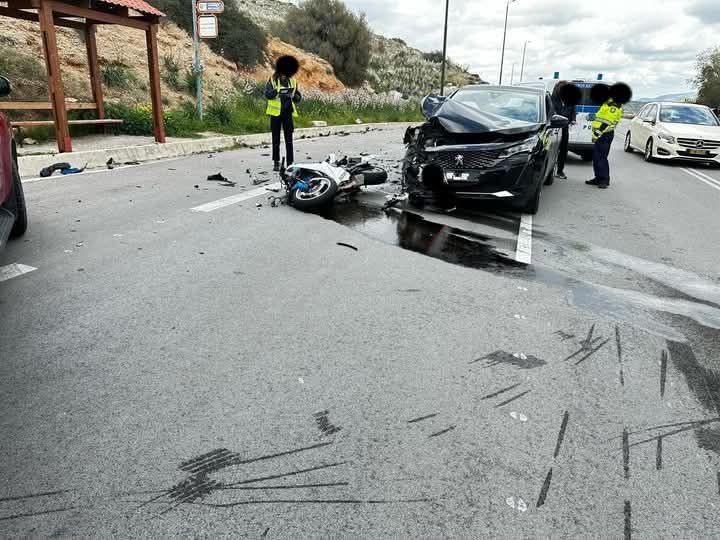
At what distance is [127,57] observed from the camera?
20266 mm

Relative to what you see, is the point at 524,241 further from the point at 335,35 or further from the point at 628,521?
the point at 335,35

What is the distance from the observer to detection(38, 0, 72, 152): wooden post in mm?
9578

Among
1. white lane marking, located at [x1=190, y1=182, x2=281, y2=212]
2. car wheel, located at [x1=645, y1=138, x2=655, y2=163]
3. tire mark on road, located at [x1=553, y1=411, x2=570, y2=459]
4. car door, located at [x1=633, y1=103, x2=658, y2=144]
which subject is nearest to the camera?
tire mark on road, located at [x1=553, y1=411, x2=570, y2=459]

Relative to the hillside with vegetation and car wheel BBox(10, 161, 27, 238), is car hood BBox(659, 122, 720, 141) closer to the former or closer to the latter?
the hillside with vegetation

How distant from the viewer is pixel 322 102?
1052 inches

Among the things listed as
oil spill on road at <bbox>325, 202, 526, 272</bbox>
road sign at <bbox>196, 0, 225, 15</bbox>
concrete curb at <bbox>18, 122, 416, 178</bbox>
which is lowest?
oil spill on road at <bbox>325, 202, 526, 272</bbox>

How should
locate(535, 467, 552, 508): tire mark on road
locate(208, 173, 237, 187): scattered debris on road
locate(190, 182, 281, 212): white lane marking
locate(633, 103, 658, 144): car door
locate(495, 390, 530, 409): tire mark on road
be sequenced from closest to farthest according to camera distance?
1. locate(535, 467, 552, 508): tire mark on road
2. locate(495, 390, 530, 409): tire mark on road
3. locate(190, 182, 281, 212): white lane marking
4. locate(208, 173, 237, 187): scattered debris on road
5. locate(633, 103, 658, 144): car door

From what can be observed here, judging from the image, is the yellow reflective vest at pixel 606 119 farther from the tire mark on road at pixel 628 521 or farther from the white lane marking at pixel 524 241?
the tire mark on road at pixel 628 521

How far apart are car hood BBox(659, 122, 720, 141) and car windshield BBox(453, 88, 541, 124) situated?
7927 mm

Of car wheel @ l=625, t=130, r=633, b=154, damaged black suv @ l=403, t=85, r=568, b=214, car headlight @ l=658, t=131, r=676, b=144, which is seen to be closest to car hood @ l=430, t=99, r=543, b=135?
damaged black suv @ l=403, t=85, r=568, b=214

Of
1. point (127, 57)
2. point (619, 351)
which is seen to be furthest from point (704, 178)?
point (127, 57)

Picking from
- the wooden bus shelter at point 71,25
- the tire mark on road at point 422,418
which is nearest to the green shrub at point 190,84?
the wooden bus shelter at point 71,25

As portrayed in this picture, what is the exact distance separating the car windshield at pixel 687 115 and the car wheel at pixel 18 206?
51.8 ft

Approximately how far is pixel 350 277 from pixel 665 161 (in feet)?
46.7
